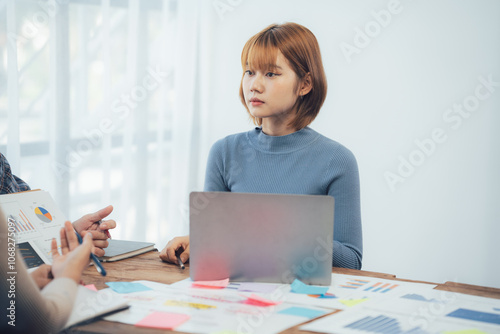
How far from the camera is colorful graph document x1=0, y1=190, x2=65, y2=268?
49.3 inches

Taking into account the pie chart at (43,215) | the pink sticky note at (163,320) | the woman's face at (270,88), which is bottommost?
the pink sticky note at (163,320)

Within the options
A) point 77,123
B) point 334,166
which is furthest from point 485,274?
point 77,123

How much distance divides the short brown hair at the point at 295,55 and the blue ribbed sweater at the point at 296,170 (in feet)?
0.28

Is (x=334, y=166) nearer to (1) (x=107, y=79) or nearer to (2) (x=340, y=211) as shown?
(2) (x=340, y=211)

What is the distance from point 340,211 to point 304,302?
54 cm

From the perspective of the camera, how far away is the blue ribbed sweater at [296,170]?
1.56 m

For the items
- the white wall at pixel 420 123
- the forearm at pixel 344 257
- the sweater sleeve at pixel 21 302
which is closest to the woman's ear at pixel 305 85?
the forearm at pixel 344 257

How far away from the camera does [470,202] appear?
2973 millimetres

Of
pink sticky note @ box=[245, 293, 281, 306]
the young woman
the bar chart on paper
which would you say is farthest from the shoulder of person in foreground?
the young woman

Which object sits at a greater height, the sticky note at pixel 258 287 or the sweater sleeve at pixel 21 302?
the sweater sleeve at pixel 21 302

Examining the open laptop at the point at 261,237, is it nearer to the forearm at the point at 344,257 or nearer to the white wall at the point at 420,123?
the forearm at the point at 344,257

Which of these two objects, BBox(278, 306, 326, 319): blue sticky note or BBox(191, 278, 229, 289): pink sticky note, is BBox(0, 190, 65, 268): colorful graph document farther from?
BBox(278, 306, 326, 319): blue sticky note

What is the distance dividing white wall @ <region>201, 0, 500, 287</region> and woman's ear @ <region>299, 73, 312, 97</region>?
59.2 inches

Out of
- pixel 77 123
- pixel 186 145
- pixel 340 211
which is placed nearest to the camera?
pixel 340 211
